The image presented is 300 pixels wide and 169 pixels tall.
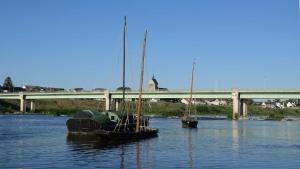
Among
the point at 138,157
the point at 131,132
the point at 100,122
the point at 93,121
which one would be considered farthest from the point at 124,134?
the point at 138,157

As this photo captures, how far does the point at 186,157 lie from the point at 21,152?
17079 mm

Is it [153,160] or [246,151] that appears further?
[246,151]

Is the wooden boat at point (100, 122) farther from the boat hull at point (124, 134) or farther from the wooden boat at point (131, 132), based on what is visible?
the boat hull at point (124, 134)

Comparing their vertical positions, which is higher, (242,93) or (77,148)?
(242,93)

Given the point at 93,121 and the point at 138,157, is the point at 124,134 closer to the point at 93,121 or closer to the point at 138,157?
the point at 93,121

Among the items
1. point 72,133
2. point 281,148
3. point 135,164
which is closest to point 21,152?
point 135,164

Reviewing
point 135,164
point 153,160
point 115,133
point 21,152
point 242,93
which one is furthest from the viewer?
point 242,93

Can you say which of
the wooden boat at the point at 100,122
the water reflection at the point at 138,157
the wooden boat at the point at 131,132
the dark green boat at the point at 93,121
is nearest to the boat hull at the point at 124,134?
the wooden boat at the point at 131,132

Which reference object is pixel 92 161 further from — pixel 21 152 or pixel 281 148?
pixel 281 148

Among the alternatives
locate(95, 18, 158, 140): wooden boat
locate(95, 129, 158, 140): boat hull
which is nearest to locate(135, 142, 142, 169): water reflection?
locate(95, 129, 158, 140): boat hull

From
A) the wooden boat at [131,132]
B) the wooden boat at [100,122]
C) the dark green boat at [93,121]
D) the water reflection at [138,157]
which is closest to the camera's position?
the water reflection at [138,157]

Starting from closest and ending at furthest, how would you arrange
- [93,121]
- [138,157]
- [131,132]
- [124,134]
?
1. [138,157]
2. [124,134]
3. [131,132]
4. [93,121]

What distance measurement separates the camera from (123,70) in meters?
77.7

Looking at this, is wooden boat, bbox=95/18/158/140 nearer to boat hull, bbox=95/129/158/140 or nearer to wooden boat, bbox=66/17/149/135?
boat hull, bbox=95/129/158/140
